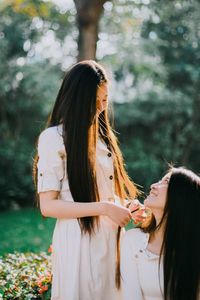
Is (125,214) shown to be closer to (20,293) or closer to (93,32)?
(20,293)

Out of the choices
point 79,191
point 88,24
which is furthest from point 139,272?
point 88,24

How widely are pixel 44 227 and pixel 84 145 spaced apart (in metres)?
8.33

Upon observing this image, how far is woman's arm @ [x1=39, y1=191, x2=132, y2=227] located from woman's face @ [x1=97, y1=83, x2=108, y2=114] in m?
0.46

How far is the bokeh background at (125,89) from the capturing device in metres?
13.6

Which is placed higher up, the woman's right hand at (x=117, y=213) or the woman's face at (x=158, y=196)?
the woman's face at (x=158, y=196)

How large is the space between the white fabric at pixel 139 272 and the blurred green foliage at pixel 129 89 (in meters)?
10.5

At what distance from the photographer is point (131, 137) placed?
15.2m

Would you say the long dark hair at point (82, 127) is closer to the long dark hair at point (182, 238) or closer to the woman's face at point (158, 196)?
the woman's face at point (158, 196)

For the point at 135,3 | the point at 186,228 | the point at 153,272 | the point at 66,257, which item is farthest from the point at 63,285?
the point at 135,3

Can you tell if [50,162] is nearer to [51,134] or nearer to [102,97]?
[51,134]

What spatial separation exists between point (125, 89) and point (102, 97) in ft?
45.8

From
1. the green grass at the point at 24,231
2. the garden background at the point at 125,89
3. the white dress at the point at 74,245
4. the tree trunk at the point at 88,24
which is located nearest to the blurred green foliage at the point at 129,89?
the garden background at the point at 125,89

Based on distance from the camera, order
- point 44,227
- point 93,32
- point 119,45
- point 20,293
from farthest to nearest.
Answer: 1. point 119,45
2. point 44,227
3. point 93,32
4. point 20,293

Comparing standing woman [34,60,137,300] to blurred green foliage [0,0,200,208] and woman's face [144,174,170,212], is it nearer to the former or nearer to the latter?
woman's face [144,174,170,212]
